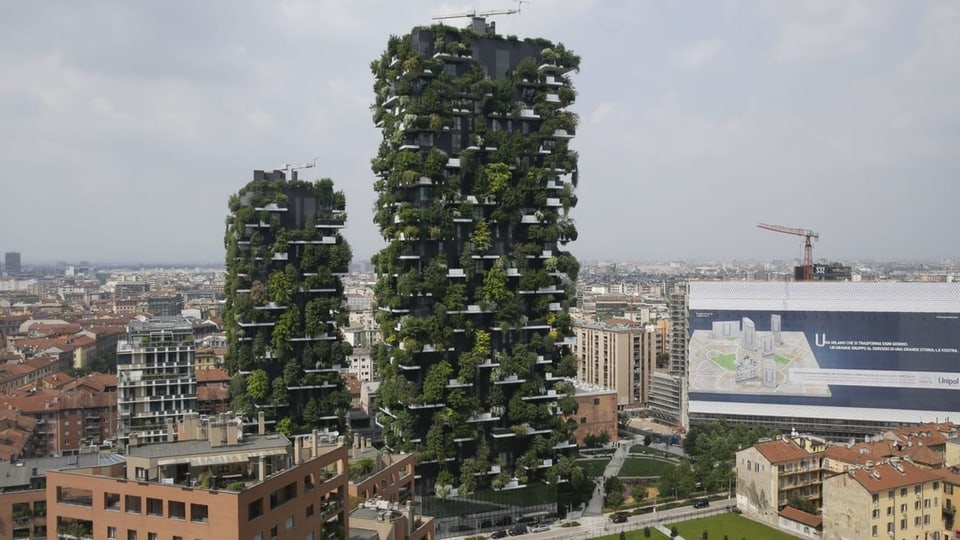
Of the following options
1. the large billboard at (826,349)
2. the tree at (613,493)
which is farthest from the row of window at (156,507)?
the large billboard at (826,349)

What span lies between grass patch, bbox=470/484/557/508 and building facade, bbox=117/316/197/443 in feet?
72.3

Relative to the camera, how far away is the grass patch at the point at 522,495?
43.9m

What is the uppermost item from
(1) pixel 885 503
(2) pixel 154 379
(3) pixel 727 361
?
(2) pixel 154 379

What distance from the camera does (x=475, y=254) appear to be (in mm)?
44219

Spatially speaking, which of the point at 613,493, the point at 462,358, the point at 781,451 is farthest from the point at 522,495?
the point at 781,451

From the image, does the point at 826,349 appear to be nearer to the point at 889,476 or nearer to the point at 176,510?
the point at 889,476

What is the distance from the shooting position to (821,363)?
6906 centimetres

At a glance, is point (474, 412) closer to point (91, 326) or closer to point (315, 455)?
point (315, 455)

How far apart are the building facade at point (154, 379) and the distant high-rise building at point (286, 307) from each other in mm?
6720

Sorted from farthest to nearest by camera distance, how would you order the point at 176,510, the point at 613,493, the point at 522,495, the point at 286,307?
the point at 613,493, the point at 286,307, the point at 522,495, the point at 176,510

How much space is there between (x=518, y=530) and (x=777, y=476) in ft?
51.1

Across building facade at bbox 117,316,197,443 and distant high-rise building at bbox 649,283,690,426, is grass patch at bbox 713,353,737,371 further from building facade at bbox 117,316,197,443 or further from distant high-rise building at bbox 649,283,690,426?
building facade at bbox 117,316,197,443

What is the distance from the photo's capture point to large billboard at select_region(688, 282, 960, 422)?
6638 cm

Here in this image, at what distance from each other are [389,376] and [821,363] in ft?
140
